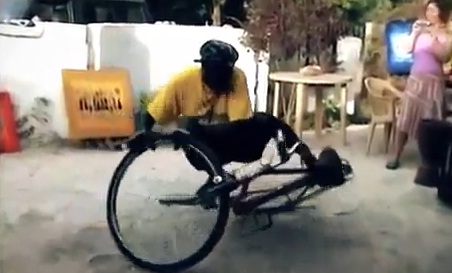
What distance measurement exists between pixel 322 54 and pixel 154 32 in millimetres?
276

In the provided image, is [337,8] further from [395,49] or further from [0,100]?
[0,100]

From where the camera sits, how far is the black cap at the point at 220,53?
1.39m

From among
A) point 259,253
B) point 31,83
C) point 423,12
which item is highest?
point 423,12

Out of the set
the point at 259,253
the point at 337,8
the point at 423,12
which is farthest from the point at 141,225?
the point at 423,12

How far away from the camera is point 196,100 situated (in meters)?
1.39

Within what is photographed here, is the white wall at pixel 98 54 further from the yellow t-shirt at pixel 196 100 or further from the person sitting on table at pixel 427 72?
the person sitting on table at pixel 427 72

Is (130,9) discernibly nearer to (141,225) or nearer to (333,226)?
(141,225)

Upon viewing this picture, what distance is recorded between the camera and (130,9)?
141 cm

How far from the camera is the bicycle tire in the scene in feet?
4.51

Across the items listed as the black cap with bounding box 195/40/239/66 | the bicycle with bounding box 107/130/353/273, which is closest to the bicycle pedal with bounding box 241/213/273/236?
the bicycle with bounding box 107/130/353/273

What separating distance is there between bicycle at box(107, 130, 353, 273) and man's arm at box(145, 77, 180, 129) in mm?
28

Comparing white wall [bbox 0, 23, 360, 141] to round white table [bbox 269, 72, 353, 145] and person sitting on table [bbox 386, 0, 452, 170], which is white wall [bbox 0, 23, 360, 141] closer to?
round white table [bbox 269, 72, 353, 145]

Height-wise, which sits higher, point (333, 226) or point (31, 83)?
point (31, 83)

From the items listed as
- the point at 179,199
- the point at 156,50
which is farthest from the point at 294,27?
the point at 179,199
